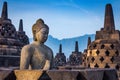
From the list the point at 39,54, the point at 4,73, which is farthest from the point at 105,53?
the point at 4,73

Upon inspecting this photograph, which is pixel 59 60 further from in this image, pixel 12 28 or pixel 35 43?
pixel 35 43

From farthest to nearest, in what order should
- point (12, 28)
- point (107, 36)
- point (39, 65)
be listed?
point (12, 28), point (107, 36), point (39, 65)

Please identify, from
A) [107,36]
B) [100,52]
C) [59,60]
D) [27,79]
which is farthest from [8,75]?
[59,60]

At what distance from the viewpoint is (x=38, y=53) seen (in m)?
5.71

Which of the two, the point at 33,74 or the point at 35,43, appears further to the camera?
the point at 35,43

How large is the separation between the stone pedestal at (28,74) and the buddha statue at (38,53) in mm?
816

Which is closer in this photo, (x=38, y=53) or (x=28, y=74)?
(x=28, y=74)

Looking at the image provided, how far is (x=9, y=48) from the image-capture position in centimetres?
1666

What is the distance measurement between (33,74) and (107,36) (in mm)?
10765

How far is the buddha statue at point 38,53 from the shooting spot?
5566mm

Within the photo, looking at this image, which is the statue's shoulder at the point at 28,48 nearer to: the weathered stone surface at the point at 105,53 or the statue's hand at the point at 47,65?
the statue's hand at the point at 47,65

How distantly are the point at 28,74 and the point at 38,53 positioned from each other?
3.81 feet

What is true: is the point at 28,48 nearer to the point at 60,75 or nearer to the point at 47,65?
the point at 47,65

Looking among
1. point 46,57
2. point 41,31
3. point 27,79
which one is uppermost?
point 41,31
